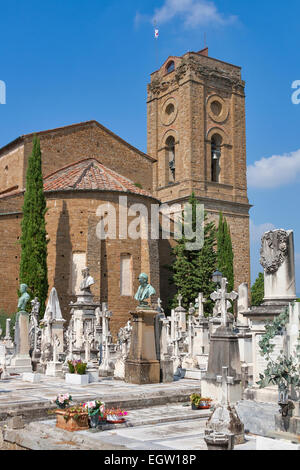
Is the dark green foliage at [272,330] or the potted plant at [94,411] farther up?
the dark green foliage at [272,330]

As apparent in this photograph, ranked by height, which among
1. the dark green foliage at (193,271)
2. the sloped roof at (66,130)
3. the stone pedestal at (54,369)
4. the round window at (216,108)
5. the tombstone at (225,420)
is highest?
the round window at (216,108)

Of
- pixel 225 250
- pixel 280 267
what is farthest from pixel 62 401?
pixel 225 250

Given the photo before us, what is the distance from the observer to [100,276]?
1056 inches

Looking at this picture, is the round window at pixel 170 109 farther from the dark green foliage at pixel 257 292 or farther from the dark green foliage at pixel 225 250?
the dark green foliage at pixel 257 292

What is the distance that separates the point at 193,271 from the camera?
31719 millimetres

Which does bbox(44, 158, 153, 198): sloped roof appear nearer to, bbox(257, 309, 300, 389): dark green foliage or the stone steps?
the stone steps

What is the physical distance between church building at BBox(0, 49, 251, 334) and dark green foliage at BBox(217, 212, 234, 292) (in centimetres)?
149

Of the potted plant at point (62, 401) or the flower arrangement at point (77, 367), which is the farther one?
the flower arrangement at point (77, 367)

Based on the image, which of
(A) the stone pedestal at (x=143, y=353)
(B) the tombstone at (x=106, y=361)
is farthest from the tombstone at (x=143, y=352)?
(B) the tombstone at (x=106, y=361)

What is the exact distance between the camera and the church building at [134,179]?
27156mm

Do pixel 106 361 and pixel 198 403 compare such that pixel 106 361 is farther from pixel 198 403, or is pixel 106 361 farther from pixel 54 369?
pixel 198 403

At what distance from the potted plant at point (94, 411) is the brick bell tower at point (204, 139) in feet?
93.9

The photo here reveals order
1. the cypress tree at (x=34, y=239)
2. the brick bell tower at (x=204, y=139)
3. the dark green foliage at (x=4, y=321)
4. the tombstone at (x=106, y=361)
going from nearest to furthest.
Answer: the tombstone at (x=106, y=361) < the cypress tree at (x=34, y=239) < the dark green foliage at (x=4, y=321) < the brick bell tower at (x=204, y=139)
